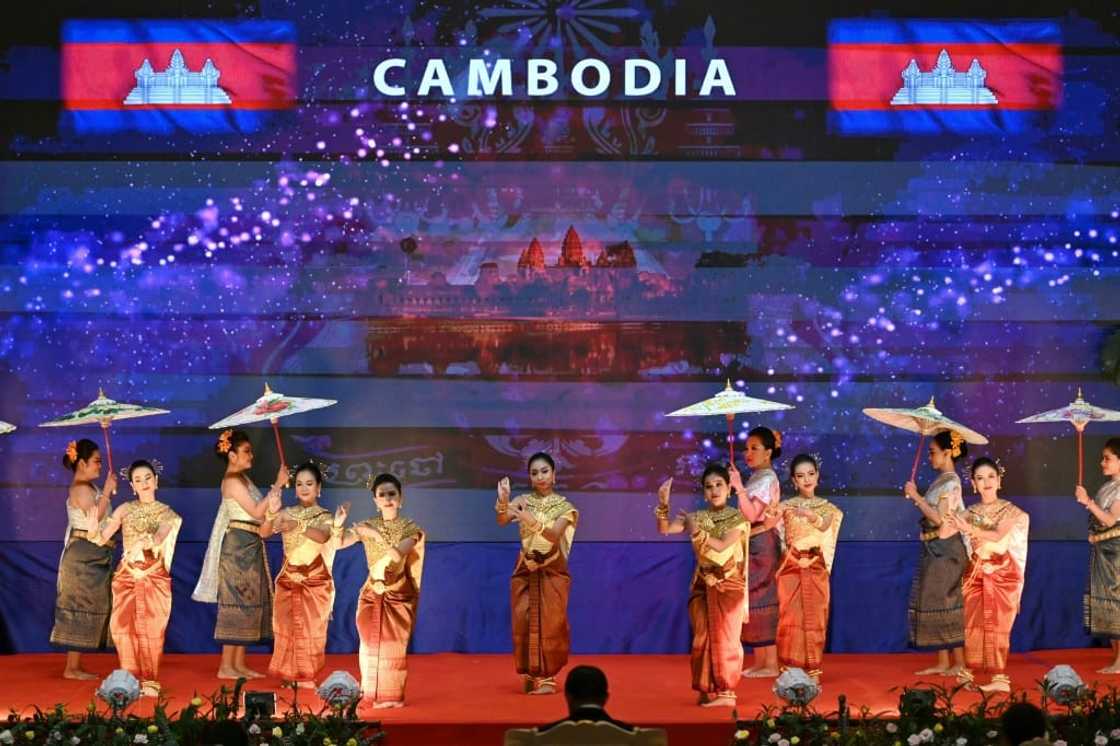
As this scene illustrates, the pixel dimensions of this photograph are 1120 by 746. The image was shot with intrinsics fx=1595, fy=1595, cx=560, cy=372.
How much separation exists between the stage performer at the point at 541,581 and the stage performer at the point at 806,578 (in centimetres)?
124

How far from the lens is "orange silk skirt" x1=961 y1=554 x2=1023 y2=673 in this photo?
8938 millimetres

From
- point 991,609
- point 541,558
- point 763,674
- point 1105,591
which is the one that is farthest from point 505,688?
point 1105,591

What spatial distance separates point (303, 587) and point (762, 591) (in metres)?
2.68

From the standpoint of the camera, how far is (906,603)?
10188 mm

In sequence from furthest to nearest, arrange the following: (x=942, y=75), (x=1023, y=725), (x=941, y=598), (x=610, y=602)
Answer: (x=942, y=75)
(x=610, y=602)
(x=941, y=598)
(x=1023, y=725)

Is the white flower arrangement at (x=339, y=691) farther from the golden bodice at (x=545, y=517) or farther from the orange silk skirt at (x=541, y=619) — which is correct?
the golden bodice at (x=545, y=517)

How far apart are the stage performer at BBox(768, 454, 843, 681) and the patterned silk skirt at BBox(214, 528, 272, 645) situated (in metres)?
3.03

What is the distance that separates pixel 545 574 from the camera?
8.95 metres

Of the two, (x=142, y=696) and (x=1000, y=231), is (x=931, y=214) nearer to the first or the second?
(x=1000, y=231)

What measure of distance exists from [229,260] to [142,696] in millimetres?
3151

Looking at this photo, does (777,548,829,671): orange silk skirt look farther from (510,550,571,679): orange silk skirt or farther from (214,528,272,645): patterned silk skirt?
(214,528,272,645): patterned silk skirt

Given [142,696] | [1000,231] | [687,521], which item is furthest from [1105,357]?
[142,696]

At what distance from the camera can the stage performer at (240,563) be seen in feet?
30.2

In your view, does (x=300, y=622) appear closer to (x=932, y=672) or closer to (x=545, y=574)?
(x=545, y=574)
